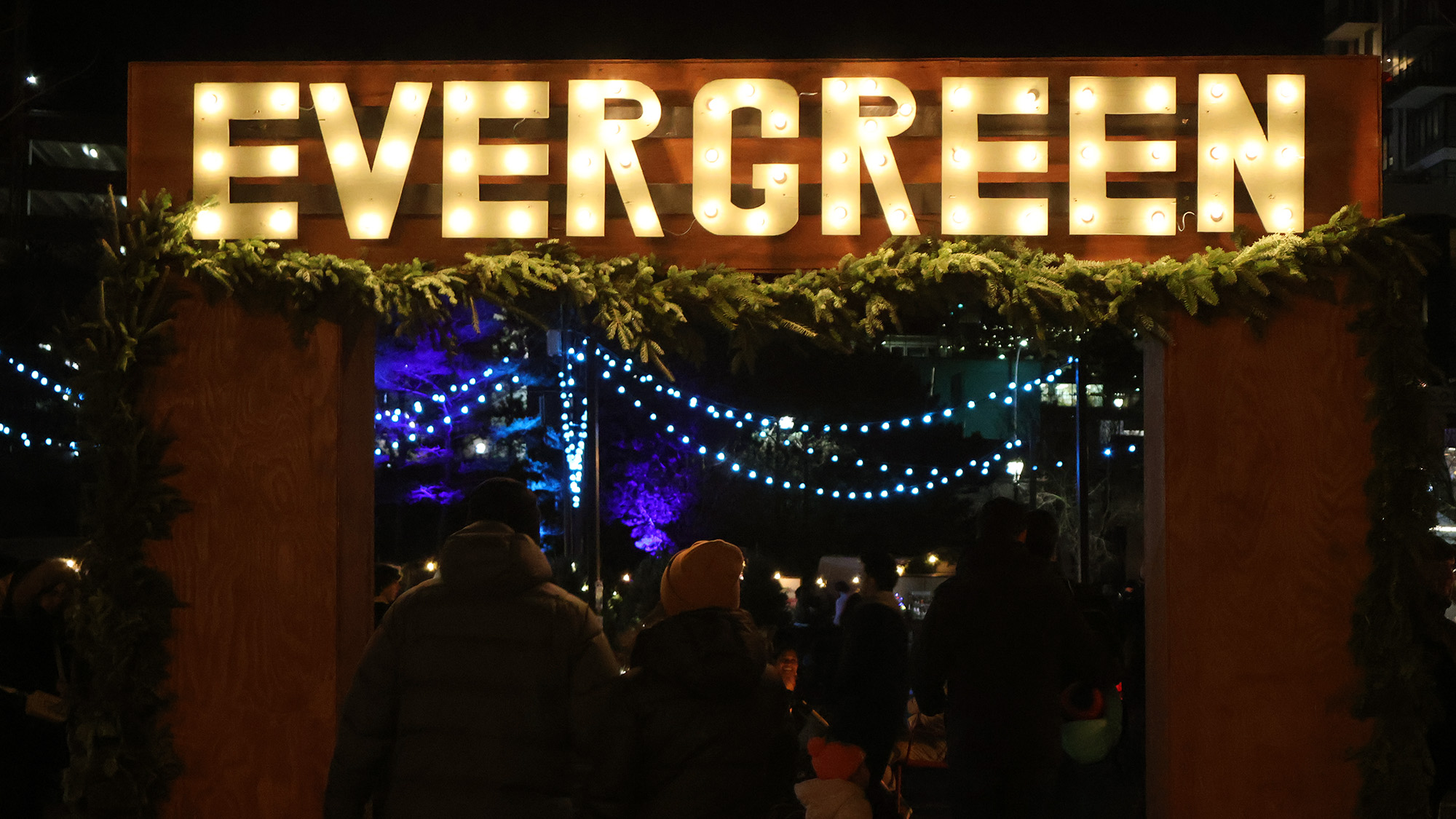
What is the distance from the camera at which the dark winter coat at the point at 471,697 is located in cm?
331

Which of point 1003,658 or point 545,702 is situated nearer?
point 545,702

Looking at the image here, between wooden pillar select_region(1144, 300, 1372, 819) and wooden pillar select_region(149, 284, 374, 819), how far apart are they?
12.0 ft

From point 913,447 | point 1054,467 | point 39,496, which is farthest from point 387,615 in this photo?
point 39,496

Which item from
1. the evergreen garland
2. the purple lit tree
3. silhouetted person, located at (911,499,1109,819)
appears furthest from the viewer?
the purple lit tree

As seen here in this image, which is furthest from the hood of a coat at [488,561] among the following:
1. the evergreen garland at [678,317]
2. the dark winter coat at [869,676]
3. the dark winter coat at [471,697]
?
the dark winter coat at [869,676]

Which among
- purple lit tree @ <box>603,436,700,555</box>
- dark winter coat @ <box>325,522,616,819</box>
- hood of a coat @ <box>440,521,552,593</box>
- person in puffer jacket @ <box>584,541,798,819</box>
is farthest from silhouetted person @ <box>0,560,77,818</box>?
purple lit tree @ <box>603,436,700,555</box>

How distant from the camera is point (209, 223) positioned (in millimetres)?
5094

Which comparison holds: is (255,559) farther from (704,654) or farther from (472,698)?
(704,654)

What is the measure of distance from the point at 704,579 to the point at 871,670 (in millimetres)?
3188

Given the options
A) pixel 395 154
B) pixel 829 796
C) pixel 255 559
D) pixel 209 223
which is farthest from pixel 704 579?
pixel 209 223

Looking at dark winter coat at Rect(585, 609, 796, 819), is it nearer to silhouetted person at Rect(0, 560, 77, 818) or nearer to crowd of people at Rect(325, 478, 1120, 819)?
crowd of people at Rect(325, 478, 1120, 819)

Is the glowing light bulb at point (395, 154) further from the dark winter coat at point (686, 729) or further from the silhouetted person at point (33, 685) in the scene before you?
the dark winter coat at point (686, 729)

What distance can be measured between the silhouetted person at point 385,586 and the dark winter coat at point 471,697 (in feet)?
9.01

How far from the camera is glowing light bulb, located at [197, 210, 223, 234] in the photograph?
5090 millimetres
